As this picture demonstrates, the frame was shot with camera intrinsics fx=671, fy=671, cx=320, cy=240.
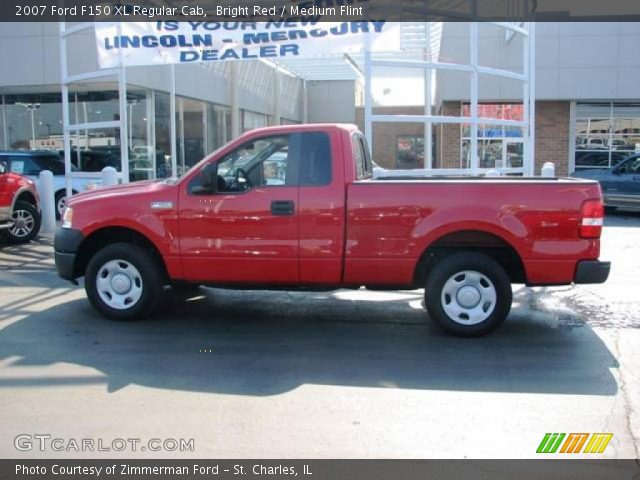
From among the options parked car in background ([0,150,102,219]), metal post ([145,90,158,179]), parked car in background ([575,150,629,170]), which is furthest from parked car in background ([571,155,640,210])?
parked car in background ([0,150,102,219])

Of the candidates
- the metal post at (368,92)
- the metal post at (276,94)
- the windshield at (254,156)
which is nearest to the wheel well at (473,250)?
the windshield at (254,156)

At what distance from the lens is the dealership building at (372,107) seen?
16.8 metres

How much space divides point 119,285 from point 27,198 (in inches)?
257

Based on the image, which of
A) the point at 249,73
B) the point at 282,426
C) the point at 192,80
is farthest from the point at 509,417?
the point at 249,73

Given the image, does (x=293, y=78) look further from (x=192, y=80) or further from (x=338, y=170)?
(x=338, y=170)

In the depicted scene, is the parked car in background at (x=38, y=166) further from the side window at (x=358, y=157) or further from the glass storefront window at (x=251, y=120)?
the glass storefront window at (x=251, y=120)

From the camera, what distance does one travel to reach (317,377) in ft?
17.0

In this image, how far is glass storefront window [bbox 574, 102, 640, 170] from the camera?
73.2 feet

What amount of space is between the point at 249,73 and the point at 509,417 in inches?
834

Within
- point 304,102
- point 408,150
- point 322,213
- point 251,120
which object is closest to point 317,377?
point 322,213

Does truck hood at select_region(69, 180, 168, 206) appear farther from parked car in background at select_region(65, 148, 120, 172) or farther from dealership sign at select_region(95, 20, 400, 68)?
parked car in background at select_region(65, 148, 120, 172)

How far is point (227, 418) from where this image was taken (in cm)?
436

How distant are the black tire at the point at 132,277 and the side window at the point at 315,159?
174 centimetres

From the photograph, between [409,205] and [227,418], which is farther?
[409,205]
